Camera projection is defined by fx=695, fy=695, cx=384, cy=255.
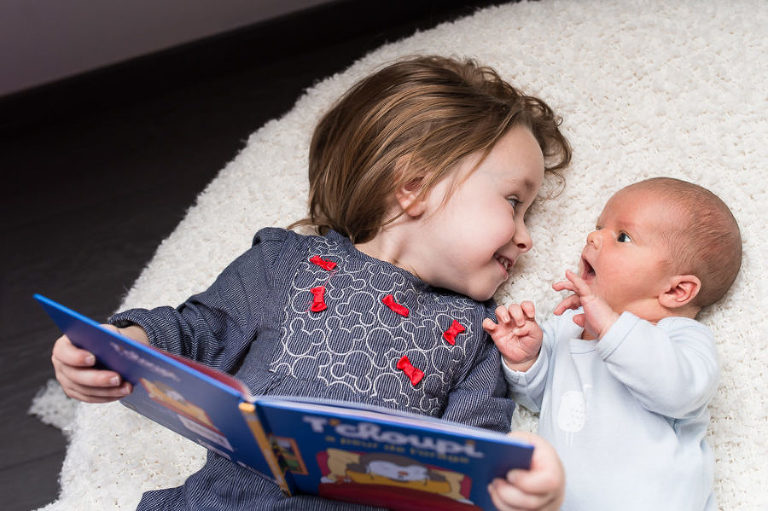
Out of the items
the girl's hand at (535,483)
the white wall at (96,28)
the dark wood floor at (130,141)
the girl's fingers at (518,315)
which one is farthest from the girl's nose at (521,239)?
the white wall at (96,28)

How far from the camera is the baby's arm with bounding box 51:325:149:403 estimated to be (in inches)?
32.7

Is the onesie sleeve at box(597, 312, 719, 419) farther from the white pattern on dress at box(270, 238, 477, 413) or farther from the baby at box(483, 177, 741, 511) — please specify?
the white pattern on dress at box(270, 238, 477, 413)

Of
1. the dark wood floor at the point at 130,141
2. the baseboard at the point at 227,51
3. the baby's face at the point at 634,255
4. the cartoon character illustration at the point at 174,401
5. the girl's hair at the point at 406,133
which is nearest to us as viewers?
the cartoon character illustration at the point at 174,401

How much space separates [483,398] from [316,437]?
335 mm

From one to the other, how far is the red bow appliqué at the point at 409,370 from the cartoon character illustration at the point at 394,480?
0.57ft

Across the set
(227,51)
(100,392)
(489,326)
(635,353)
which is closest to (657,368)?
(635,353)

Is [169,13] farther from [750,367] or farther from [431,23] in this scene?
[750,367]

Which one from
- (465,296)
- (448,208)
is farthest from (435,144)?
(465,296)

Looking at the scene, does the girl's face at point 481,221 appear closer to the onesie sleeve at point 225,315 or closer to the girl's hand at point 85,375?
the onesie sleeve at point 225,315

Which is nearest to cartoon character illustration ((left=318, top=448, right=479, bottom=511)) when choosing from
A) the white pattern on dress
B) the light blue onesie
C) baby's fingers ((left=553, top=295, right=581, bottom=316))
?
the white pattern on dress

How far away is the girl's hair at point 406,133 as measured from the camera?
1075 mm

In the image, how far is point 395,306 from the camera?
3.28ft

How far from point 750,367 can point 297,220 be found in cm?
77

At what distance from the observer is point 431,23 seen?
5.91 feet
